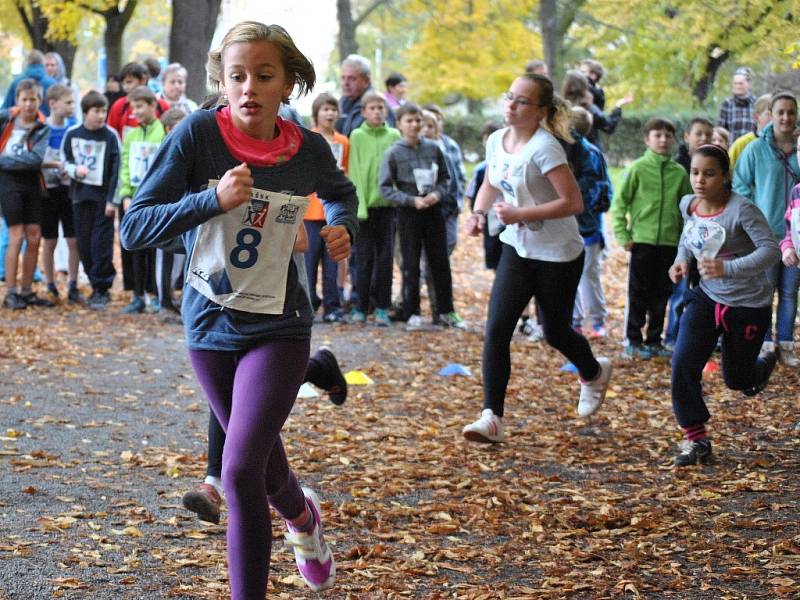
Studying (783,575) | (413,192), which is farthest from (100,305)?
(783,575)

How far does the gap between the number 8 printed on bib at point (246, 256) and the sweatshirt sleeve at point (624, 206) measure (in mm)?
6797

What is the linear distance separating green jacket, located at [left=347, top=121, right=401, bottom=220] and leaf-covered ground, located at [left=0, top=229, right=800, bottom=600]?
8.47ft

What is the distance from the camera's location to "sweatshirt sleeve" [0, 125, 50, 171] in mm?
13453

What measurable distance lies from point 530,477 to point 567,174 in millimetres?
1791

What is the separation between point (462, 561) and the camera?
18.5ft

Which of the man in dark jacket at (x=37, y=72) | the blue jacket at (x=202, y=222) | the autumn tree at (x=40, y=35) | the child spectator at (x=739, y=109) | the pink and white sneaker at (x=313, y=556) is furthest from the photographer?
the autumn tree at (x=40, y=35)

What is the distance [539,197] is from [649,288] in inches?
160

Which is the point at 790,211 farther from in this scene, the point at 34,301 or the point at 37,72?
the point at 37,72

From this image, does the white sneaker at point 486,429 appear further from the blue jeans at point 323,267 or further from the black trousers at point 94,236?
the black trousers at point 94,236

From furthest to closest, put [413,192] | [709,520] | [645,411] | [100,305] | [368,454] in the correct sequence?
[100,305]
[413,192]
[645,411]
[368,454]
[709,520]

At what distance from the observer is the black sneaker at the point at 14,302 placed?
45.6ft

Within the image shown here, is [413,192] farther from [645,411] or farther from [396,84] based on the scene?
[645,411]

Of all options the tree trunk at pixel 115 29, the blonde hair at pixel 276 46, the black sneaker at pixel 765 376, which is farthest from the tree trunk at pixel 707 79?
the blonde hair at pixel 276 46

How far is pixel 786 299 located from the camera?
10.8 meters
